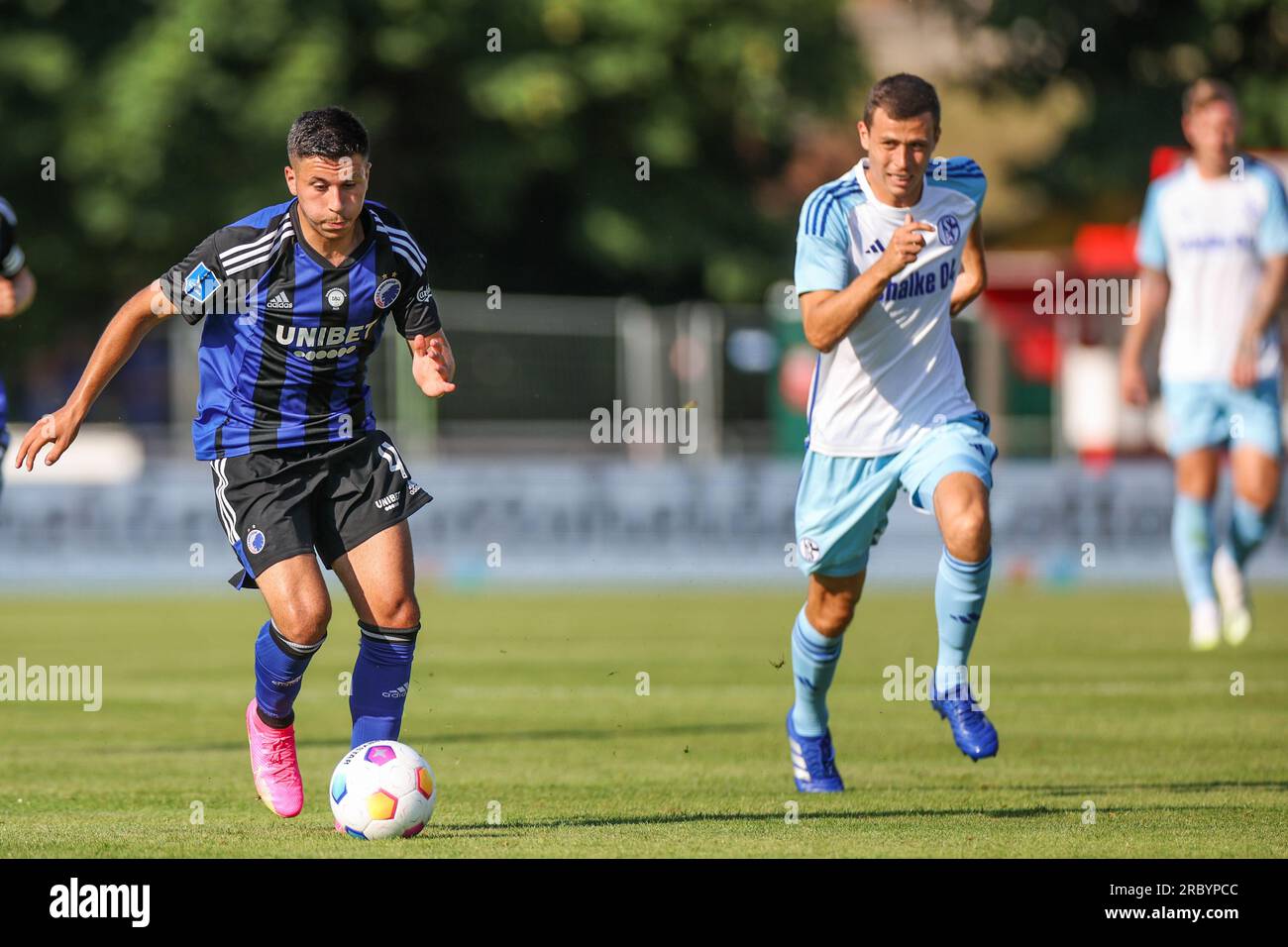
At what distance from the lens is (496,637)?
15523mm

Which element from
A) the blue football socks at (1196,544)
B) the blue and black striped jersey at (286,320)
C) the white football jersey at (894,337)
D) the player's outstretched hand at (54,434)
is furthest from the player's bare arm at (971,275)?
the blue football socks at (1196,544)

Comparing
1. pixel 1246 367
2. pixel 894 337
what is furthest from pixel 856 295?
pixel 1246 367

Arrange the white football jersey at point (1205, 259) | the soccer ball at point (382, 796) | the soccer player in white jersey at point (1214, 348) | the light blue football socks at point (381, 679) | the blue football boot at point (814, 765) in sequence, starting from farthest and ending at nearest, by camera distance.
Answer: the white football jersey at point (1205, 259), the soccer player in white jersey at point (1214, 348), the blue football boot at point (814, 765), the light blue football socks at point (381, 679), the soccer ball at point (382, 796)

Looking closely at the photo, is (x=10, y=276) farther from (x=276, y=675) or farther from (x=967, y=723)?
(x=967, y=723)

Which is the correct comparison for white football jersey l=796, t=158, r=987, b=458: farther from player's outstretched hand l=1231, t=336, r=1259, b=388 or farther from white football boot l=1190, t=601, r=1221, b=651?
white football boot l=1190, t=601, r=1221, b=651

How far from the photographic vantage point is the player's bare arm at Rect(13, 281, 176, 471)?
720 centimetres

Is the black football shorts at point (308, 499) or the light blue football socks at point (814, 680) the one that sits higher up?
the black football shorts at point (308, 499)

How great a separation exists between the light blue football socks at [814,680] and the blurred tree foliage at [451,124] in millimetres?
22502

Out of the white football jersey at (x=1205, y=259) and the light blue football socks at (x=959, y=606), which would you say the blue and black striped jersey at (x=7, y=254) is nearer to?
the light blue football socks at (x=959, y=606)

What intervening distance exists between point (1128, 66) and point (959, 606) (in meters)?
29.1

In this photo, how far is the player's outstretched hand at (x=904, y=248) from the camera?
291 inches

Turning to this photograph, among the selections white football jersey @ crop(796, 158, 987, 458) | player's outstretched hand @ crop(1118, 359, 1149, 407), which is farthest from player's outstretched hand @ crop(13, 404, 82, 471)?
player's outstretched hand @ crop(1118, 359, 1149, 407)

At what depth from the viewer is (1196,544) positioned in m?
12.6

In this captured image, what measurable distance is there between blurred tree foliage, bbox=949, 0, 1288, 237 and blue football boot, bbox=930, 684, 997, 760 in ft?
87.6
